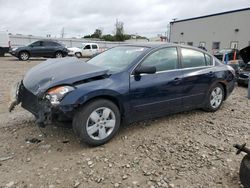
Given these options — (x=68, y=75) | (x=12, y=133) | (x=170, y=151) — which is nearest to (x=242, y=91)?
(x=170, y=151)

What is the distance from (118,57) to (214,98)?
2.30 meters

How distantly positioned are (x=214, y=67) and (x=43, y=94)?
3506 millimetres

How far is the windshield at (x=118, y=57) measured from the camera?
155 inches

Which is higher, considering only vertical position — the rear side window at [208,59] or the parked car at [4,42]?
the parked car at [4,42]

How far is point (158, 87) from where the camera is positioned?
13.1ft

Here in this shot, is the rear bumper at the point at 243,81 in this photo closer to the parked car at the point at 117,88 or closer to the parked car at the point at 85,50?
the parked car at the point at 117,88

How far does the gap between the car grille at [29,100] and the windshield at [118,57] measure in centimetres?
124

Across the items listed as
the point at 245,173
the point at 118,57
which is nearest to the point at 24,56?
the point at 118,57

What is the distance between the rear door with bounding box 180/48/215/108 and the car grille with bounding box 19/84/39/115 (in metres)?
2.52

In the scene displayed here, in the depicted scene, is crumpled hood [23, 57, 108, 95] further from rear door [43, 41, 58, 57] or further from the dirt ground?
rear door [43, 41, 58, 57]

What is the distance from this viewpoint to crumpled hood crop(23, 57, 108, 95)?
10.9 ft

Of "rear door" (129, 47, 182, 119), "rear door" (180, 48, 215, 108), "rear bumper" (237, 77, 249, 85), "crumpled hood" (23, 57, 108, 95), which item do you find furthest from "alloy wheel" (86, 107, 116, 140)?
"rear bumper" (237, 77, 249, 85)

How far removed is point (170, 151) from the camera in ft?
11.3

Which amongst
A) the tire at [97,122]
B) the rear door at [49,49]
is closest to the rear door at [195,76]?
the tire at [97,122]
